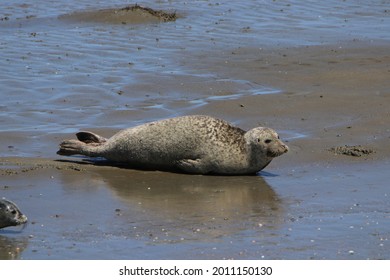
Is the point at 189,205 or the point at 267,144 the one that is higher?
the point at 267,144

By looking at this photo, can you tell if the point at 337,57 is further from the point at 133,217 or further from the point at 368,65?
the point at 133,217

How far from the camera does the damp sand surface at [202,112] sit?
7102 mm

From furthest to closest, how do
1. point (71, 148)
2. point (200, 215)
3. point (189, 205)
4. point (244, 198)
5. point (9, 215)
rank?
point (71, 148), point (244, 198), point (189, 205), point (200, 215), point (9, 215)

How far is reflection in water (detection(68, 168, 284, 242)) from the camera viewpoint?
23.9ft

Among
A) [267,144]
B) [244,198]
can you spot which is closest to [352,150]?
[267,144]

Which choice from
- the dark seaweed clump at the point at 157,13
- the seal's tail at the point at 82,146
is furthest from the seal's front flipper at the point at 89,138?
the dark seaweed clump at the point at 157,13

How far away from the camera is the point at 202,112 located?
36.5ft

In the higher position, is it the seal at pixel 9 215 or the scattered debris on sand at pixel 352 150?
the seal at pixel 9 215

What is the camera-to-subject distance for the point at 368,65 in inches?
515

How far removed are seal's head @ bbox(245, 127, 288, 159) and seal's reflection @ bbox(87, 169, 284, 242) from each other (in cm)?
23

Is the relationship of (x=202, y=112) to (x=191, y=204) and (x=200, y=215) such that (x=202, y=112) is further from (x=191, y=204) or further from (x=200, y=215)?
(x=200, y=215)

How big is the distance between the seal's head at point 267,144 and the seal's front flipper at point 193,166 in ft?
1.41

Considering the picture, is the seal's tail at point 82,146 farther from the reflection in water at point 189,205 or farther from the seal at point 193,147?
the reflection in water at point 189,205

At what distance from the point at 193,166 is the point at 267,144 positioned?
63 centimetres
